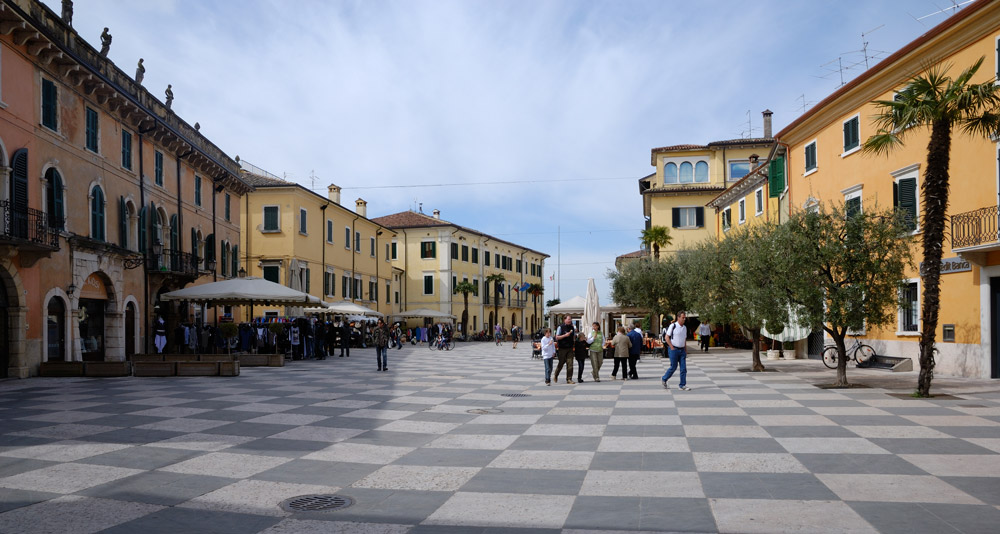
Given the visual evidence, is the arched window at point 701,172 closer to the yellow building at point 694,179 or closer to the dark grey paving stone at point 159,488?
the yellow building at point 694,179

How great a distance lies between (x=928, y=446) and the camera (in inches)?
338

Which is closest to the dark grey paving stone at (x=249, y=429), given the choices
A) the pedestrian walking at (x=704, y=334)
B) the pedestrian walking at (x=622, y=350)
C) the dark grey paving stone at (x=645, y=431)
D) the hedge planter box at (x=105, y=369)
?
the dark grey paving stone at (x=645, y=431)

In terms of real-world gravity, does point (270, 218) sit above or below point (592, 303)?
above

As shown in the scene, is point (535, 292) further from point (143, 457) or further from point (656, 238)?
point (143, 457)

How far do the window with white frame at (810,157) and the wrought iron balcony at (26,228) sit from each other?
2407 cm

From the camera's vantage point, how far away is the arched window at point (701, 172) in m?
47.8

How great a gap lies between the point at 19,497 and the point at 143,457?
6.09 feet

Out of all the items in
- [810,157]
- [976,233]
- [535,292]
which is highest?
[810,157]

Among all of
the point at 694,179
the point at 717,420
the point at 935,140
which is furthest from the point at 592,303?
the point at 694,179

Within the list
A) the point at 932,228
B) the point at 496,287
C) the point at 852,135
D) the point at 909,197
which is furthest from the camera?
the point at 496,287

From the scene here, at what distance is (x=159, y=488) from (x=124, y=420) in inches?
189

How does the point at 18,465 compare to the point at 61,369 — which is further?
the point at 61,369

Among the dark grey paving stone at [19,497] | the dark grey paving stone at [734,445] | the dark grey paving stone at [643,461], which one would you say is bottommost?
the dark grey paving stone at [734,445]

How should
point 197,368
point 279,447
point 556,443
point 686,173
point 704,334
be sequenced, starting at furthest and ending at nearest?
point 686,173 → point 704,334 → point 197,368 → point 556,443 → point 279,447
